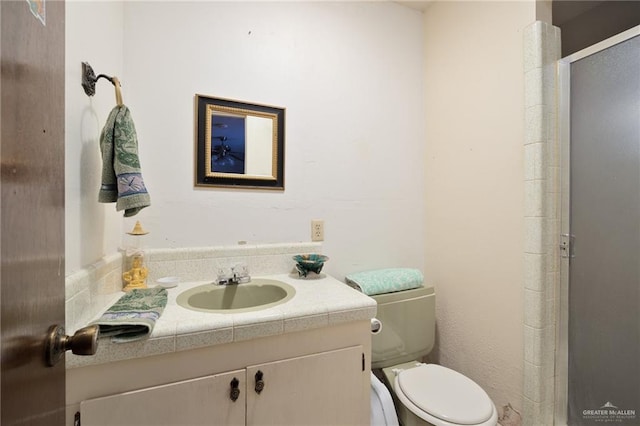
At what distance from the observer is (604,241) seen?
4.00ft

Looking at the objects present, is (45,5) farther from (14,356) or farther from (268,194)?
(268,194)

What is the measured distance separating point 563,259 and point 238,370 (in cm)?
141

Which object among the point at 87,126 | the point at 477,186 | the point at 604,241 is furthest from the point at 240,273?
the point at 604,241

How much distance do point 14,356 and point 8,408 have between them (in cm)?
6

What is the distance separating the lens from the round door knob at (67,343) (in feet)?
1.41

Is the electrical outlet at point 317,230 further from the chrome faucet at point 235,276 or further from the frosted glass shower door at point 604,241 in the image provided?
the frosted glass shower door at point 604,241

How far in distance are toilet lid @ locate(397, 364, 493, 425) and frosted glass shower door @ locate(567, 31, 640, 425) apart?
1.59ft

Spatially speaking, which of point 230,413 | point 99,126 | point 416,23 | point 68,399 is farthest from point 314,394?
point 416,23

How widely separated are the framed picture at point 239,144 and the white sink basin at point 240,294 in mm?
490

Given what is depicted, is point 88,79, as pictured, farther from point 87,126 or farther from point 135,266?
point 135,266

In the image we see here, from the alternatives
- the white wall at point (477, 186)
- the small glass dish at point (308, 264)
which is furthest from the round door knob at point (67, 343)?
the white wall at point (477, 186)

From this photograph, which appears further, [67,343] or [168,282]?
[168,282]

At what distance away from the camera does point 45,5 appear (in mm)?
437

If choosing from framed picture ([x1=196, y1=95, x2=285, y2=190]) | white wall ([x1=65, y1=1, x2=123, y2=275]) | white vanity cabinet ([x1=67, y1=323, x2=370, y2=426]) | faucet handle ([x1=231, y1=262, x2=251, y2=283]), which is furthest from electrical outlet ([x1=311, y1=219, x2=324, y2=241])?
white wall ([x1=65, y1=1, x2=123, y2=275])
